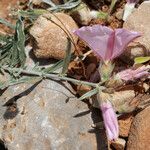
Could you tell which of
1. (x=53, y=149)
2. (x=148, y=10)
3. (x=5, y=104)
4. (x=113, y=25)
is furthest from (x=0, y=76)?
(x=148, y=10)

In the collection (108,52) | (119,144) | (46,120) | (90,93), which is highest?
(108,52)

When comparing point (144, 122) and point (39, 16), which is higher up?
point (39, 16)

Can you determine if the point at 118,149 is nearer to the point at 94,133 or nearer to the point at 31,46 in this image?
the point at 94,133

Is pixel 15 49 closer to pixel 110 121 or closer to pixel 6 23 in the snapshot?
pixel 6 23

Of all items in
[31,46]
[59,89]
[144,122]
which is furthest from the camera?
[31,46]

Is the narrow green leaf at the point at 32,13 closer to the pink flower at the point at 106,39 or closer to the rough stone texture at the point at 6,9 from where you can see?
the rough stone texture at the point at 6,9

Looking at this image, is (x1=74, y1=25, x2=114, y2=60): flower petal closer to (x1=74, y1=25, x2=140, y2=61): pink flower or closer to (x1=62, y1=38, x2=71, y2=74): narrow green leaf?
(x1=74, y1=25, x2=140, y2=61): pink flower

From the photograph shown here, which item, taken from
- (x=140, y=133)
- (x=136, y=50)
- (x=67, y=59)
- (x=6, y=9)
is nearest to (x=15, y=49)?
(x=67, y=59)
